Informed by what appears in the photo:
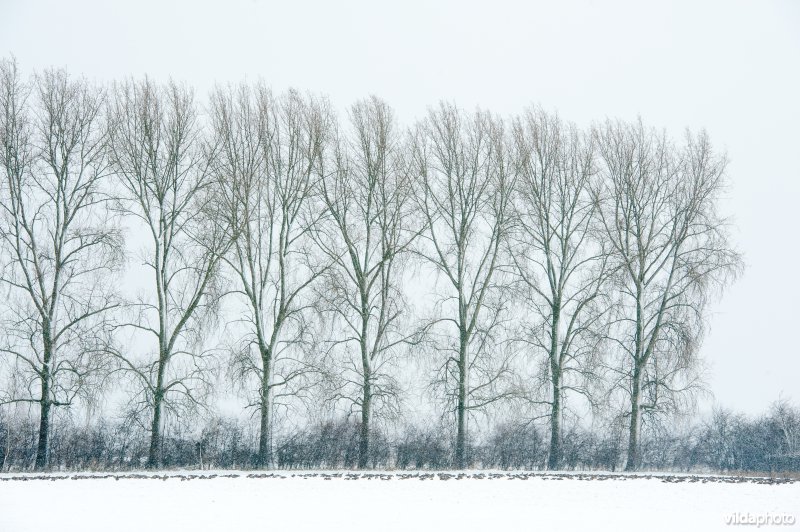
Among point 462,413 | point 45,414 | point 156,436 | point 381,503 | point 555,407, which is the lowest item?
point 381,503

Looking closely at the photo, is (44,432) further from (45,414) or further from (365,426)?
(365,426)

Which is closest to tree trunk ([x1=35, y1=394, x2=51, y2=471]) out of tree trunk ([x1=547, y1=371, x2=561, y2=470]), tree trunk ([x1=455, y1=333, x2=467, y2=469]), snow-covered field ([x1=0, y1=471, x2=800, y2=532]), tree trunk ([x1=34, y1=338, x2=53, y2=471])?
tree trunk ([x1=34, y1=338, x2=53, y2=471])

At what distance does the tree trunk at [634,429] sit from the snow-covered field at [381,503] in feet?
21.6

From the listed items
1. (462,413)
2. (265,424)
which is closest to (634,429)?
(462,413)

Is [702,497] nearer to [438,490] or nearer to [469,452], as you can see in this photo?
[438,490]

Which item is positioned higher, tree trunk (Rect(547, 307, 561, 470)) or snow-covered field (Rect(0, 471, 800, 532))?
tree trunk (Rect(547, 307, 561, 470))

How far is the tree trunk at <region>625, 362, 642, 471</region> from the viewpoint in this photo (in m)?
29.4

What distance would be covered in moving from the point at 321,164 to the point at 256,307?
18.4ft

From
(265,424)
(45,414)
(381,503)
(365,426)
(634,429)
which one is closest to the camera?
(381,503)

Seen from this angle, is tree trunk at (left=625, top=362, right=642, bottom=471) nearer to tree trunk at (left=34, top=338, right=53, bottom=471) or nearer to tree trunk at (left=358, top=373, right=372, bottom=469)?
tree trunk at (left=358, top=373, right=372, bottom=469)

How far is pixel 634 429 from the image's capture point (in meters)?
29.8

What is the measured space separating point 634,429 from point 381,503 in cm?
1479

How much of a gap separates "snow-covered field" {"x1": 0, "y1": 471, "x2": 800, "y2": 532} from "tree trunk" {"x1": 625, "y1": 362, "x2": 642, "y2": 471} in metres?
6.59

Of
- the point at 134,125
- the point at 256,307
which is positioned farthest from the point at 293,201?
the point at 134,125
